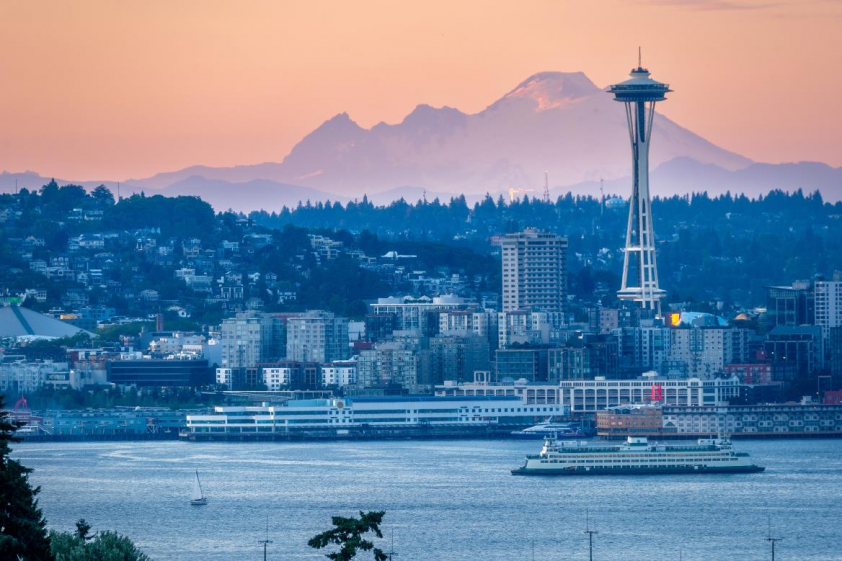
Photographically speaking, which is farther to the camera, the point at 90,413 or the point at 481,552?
the point at 90,413

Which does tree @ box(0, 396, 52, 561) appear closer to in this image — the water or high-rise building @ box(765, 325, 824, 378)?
the water

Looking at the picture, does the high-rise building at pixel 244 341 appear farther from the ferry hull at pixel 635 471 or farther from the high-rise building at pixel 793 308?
the ferry hull at pixel 635 471

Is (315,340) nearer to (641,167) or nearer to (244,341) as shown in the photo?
(244,341)

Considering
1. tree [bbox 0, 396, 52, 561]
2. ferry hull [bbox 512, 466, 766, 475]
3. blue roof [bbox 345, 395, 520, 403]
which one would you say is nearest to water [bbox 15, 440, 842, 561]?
ferry hull [bbox 512, 466, 766, 475]

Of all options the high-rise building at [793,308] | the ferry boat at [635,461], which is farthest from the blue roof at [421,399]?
the high-rise building at [793,308]

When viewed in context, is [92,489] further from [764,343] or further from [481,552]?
[764,343]

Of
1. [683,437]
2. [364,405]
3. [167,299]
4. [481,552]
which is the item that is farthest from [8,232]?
[481,552]
